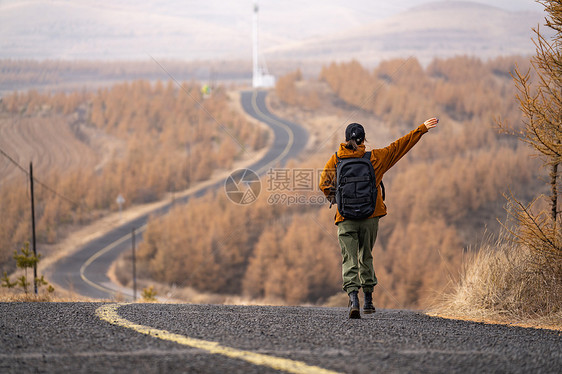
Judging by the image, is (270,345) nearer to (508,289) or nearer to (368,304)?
(368,304)

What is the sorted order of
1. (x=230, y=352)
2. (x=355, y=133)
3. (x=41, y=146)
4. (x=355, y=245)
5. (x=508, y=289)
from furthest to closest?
(x=41, y=146) < (x=508, y=289) < (x=355, y=245) < (x=355, y=133) < (x=230, y=352)

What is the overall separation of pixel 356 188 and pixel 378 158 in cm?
42

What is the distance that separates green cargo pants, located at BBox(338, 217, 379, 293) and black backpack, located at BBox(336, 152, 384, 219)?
0.46 ft

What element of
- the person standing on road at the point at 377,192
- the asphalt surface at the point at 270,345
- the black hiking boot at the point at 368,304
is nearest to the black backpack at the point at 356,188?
the person standing on road at the point at 377,192

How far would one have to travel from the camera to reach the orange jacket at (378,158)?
21.4ft

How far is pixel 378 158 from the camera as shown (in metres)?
6.55

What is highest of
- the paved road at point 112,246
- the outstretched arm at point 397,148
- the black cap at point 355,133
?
the black cap at point 355,133

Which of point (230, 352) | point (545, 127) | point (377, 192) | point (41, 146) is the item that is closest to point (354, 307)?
point (377, 192)

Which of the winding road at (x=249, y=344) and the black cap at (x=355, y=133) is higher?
the black cap at (x=355, y=133)

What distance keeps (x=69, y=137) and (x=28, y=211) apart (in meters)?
32.5

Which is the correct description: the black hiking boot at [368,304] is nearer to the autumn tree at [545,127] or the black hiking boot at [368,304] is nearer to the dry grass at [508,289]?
the dry grass at [508,289]

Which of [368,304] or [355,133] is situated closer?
[355,133]

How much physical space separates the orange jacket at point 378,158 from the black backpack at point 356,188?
0.36 ft

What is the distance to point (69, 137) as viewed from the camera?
103375 millimetres
